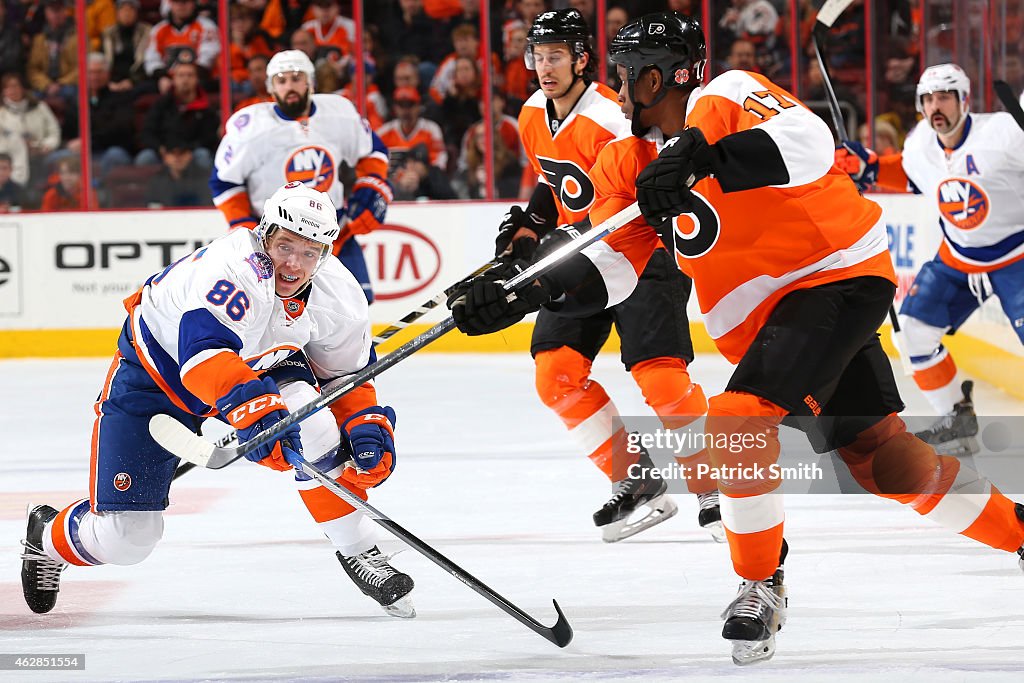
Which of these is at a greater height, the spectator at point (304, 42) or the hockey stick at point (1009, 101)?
the spectator at point (304, 42)

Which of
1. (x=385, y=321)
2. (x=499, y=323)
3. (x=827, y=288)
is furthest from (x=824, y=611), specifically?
(x=385, y=321)

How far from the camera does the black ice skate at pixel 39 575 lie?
9.75ft

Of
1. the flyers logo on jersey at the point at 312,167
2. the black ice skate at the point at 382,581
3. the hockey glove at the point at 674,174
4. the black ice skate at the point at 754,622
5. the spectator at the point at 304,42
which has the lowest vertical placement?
the black ice skate at the point at 382,581

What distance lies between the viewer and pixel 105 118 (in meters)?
7.82

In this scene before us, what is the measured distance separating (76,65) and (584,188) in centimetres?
484

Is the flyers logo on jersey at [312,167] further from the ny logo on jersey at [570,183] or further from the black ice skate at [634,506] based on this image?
the black ice skate at [634,506]

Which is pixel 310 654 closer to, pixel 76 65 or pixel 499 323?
pixel 499 323

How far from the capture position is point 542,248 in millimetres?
3152

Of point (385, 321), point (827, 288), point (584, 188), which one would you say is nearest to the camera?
point (827, 288)

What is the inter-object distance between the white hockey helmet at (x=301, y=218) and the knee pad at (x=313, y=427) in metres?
0.29

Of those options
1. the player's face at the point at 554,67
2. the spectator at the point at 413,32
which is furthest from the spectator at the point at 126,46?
the player's face at the point at 554,67

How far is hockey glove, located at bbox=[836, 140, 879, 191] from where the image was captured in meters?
4.46

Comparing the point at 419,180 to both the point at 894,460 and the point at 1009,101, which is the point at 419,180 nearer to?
the point at 1009,101

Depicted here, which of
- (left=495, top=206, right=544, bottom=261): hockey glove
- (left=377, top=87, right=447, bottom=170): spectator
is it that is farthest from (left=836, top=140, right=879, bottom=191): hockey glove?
(left=377, top=87, right=447, bottom=170): spectator
